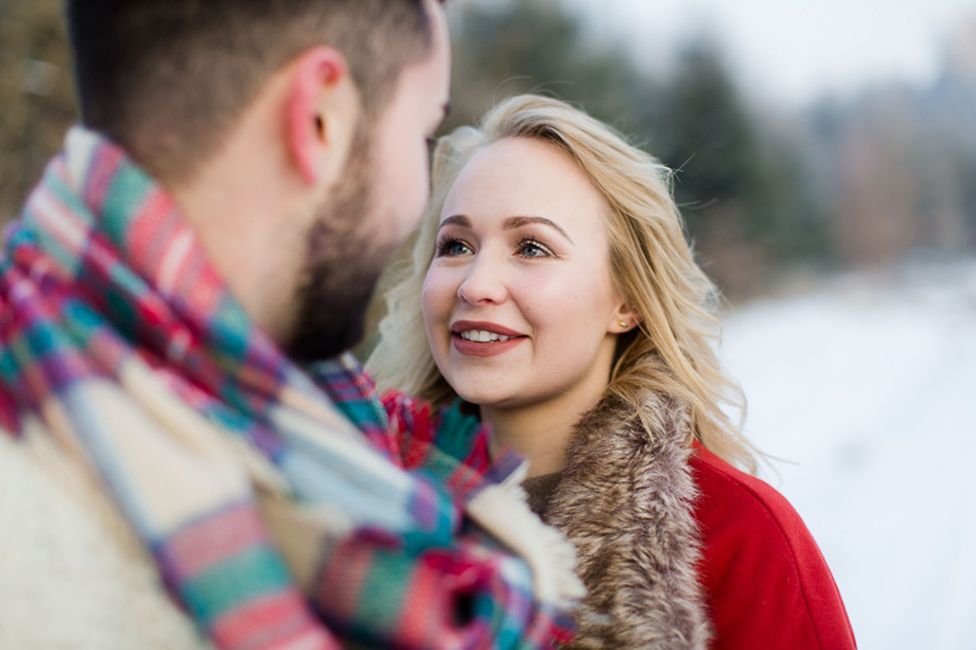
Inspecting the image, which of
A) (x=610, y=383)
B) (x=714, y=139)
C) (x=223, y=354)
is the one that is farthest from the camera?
(x=714, y=139)

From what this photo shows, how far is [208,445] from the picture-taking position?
0.99 m

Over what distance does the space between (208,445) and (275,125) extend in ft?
1.42

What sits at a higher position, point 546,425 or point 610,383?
point 610,383

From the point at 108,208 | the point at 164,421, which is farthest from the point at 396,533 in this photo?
the point at 108,208

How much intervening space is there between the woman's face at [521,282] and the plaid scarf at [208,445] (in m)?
1.02

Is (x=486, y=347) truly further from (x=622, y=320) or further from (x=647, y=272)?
(x=647, y=272)

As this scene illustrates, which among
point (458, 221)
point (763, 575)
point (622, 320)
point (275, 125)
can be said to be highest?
point (275, 125)

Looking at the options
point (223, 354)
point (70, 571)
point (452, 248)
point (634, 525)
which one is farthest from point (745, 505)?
point (70, 571)

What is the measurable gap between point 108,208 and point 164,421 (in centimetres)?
28

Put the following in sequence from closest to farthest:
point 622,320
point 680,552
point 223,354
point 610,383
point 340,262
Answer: point 223,354 → point 340,262 → point 680,552 → point 610,383 → point 622,320

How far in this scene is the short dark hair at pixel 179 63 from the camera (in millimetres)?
1110

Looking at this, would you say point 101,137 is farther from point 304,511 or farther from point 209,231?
point 304,511

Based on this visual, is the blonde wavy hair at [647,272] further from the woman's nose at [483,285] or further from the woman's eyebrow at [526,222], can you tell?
the woman's nose at [483,285]

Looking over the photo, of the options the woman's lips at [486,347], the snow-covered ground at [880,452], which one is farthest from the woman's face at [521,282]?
the snow-covered ground at [880,452]
